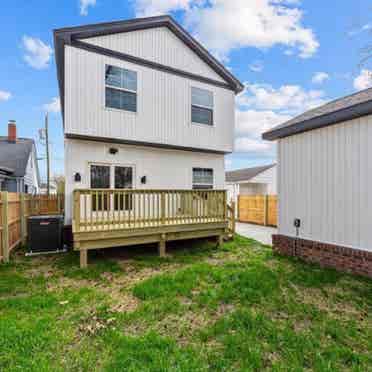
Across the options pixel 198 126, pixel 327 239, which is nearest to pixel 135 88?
pixel 198 126

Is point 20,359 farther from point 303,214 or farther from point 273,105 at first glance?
point 273,105

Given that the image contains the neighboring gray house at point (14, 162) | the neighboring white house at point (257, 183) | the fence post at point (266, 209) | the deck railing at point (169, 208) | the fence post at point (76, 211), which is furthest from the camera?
the neighboring white house at point (257, 183)

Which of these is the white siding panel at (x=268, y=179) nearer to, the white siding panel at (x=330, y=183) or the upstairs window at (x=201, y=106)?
the upstairs window at (x=201, y=106)

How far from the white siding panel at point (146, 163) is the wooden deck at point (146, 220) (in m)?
0.77

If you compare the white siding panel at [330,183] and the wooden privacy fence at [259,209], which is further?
the wooden privacy fence at [259,209]

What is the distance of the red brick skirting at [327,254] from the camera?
14.8ft

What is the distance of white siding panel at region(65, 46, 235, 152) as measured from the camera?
6363mm

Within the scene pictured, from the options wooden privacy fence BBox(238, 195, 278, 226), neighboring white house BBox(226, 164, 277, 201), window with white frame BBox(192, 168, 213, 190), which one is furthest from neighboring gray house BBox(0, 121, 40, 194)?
neighboring white house BBox(226, 164, 277, 201)

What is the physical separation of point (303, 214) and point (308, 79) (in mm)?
8618

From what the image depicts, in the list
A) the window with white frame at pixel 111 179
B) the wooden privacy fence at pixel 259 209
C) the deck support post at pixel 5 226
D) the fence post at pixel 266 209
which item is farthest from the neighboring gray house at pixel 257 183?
the deck support post at pixel 5 226

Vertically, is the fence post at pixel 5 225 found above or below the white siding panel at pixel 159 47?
below

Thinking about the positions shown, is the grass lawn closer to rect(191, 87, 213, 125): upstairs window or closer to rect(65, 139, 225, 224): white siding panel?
rect(65, 139, 225, 224): white siding panel

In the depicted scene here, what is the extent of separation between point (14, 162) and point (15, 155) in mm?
1398

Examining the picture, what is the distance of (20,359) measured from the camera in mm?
2322
